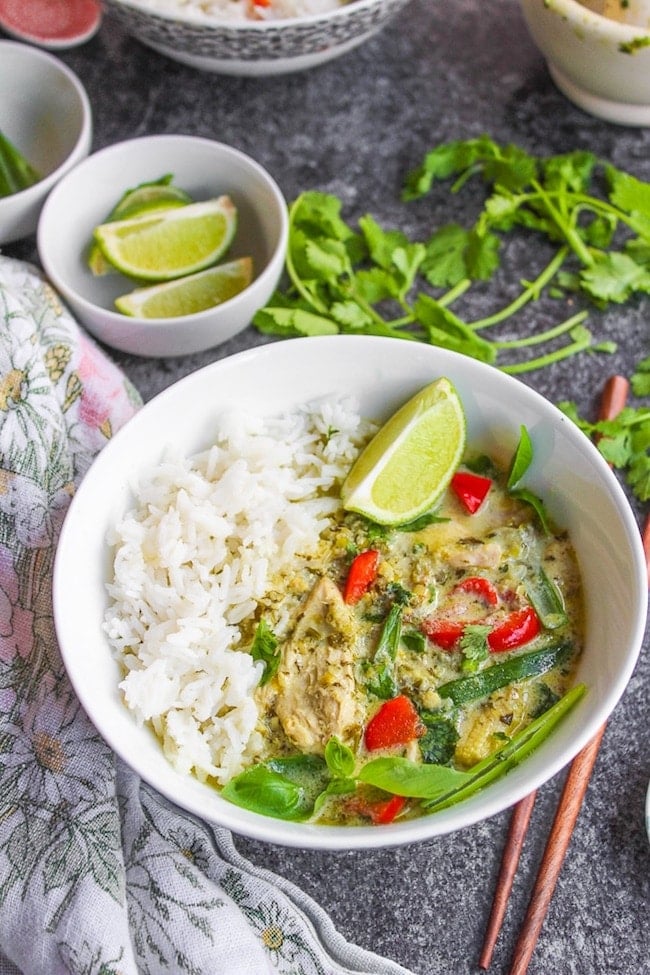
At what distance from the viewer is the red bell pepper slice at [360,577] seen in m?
2.04

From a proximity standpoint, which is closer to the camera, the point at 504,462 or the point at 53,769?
the point at 53,769

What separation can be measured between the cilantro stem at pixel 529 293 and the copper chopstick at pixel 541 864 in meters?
1.08

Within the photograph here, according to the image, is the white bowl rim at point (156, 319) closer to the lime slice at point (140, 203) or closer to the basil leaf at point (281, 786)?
the lime slice at point (140, 203)

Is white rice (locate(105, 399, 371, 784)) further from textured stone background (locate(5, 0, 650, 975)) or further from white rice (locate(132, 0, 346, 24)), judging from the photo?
white rice (locate(132, 0, 346, 24))

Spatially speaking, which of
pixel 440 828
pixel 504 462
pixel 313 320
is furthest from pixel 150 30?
pixel 440 828

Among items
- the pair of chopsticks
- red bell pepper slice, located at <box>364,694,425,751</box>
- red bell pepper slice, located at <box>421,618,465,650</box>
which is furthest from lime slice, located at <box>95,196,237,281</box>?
the pair of chopsticks

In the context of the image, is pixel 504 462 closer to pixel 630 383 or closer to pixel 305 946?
pixel 630 383

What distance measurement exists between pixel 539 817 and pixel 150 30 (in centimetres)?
208

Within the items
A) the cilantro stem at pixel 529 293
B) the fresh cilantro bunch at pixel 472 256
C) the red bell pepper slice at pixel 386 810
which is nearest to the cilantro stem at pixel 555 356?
the fresh cilantro bunch at pixel 472 256

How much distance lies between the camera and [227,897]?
191 cm

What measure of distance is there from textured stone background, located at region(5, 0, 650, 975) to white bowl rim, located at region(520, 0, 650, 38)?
0.44m

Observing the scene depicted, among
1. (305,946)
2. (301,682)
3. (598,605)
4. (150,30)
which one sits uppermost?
(150,30)

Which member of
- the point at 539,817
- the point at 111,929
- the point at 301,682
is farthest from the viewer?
the point at 539,817

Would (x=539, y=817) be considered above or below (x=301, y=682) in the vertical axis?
below
